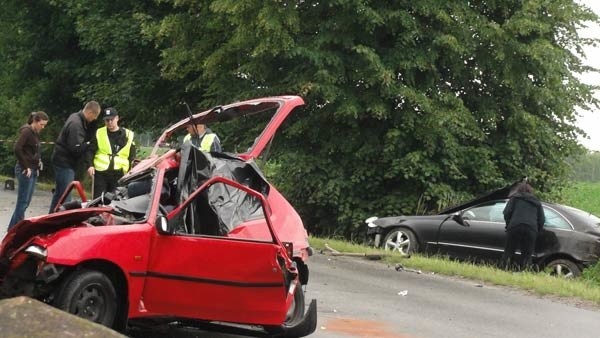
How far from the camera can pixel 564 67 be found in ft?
61.7

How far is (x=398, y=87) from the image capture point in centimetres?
1748

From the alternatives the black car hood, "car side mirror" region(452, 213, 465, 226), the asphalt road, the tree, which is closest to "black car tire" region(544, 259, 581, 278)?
"car side mirror" region(452, 213, 465, 226)

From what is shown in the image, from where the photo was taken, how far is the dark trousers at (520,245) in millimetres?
12969

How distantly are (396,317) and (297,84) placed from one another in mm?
9698

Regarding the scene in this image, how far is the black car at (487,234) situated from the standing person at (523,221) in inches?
15.5

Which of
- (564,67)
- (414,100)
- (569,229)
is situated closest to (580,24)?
(564,67)

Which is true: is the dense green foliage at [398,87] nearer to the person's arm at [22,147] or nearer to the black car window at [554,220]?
the black car window at [554,220]

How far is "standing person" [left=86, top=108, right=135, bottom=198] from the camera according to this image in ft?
32.5

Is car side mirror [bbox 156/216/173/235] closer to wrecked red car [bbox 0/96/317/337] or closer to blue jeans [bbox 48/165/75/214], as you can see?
wrecked red car [bbox 0/96/317/337]

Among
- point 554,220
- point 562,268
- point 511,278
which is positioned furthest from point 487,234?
point 511,278

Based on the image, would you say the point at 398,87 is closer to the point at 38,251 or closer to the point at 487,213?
the point at 487,213

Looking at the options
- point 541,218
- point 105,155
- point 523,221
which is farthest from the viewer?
point 541,218

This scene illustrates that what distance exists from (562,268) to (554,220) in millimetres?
788

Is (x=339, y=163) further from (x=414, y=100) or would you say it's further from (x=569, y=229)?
(x=569, y=229)
